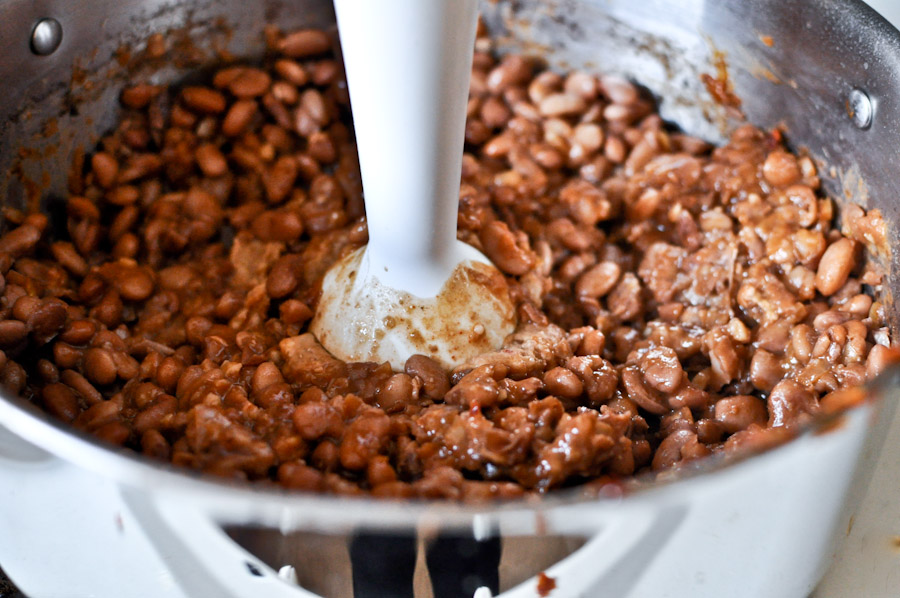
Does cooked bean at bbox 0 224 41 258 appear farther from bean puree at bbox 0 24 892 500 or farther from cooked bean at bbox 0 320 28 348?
cooked bean at bbox 0 320 28 348

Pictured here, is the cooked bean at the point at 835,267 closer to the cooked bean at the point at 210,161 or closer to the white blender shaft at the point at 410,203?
the white blender shaft at the point at 410,203

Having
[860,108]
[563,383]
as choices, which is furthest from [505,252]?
[860,108]

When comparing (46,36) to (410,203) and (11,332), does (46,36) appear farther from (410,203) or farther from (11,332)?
(410,203)

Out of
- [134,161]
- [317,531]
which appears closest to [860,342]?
[317,531]

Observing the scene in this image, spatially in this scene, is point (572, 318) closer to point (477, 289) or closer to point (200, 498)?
point (477, 289)

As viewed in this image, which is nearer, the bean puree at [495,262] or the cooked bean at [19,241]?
the bean puree at [495,262]

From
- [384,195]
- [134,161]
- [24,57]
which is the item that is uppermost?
[384,195]

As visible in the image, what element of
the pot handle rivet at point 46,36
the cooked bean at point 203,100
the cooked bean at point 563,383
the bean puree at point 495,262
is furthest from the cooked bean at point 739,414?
the pot handle rivet at point 46,36
